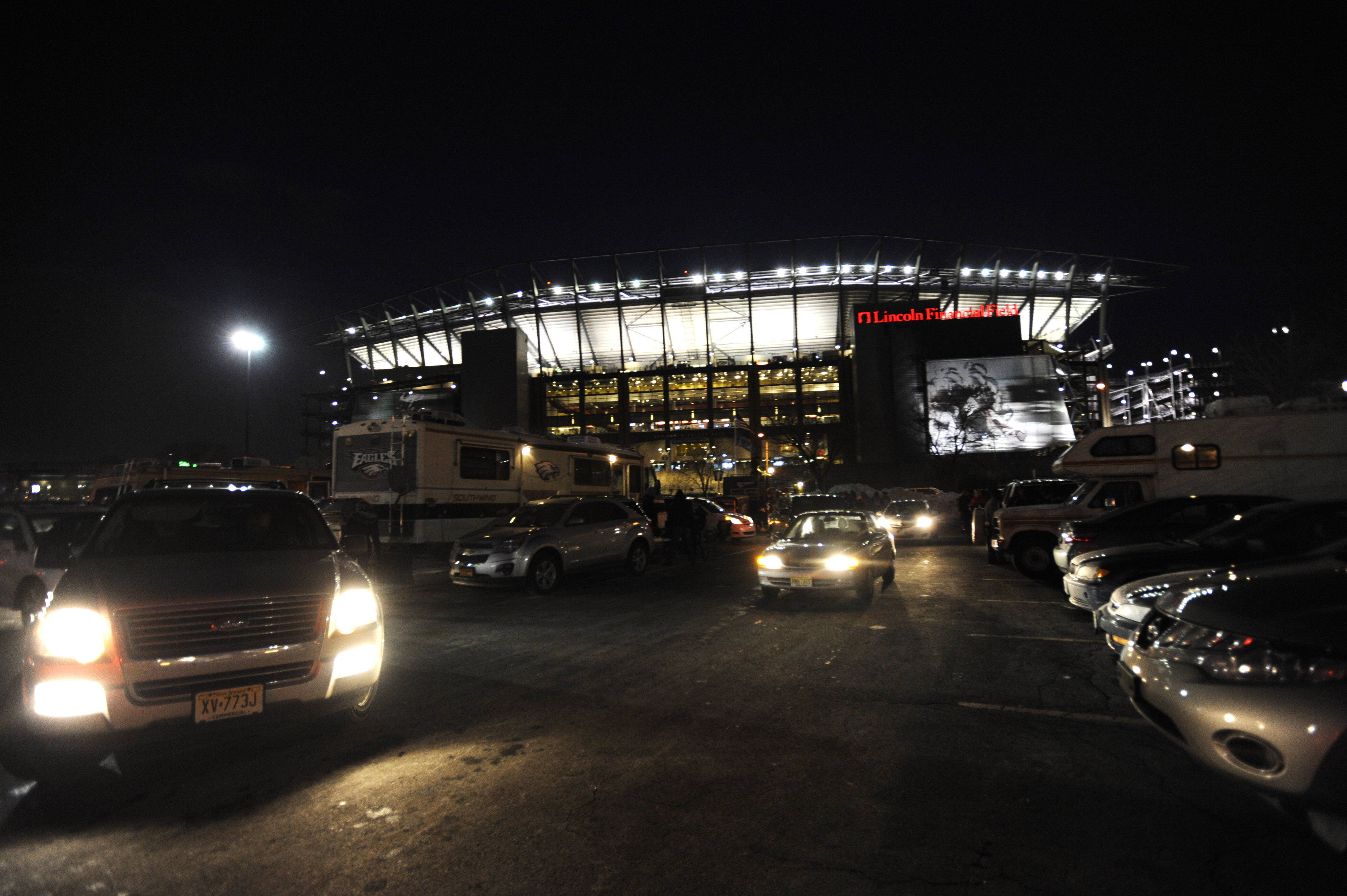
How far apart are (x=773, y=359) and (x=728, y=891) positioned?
65840 millimetres

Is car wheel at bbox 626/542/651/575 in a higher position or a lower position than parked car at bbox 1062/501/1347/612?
lower

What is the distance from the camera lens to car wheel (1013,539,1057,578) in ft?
42.5

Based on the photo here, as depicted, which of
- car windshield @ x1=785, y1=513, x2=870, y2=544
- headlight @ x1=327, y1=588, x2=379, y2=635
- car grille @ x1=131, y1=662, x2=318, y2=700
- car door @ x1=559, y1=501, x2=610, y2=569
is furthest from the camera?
car door @ x1=559, y1=501, x2=610, y2=569

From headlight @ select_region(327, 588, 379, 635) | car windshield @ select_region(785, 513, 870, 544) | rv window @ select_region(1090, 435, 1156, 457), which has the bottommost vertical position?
headlight @ select_region(327, 588, 379, 635)

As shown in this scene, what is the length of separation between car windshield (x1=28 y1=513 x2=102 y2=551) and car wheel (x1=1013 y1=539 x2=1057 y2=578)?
13968mm

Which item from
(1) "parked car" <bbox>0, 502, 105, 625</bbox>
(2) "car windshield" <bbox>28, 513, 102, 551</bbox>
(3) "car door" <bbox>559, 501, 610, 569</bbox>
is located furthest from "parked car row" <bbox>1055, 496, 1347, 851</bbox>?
(1) "parked car" <bbox>0, 502, 105, 625</bbox>

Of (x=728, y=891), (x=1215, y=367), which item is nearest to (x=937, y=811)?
(x=728, y=891)

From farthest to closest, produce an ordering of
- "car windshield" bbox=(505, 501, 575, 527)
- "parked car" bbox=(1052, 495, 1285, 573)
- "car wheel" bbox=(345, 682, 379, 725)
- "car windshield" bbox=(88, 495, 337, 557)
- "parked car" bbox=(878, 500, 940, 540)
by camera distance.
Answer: "parked car" bbox=(878, 500, 940, 540) → "car windshield" bbox=(505, 501, 575, 527) → "parked car" bbox=(1052, 495, 1285, 573) → "car windshield" bbox=(88, 495, 337, 557) → "car wheel" bbox=(345, 682, 379, 725)

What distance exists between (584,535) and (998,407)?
52296 millimetres

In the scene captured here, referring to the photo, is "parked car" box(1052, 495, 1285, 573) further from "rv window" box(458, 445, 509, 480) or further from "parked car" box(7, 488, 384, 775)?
"rv window" box(458, 445, 509, 480)

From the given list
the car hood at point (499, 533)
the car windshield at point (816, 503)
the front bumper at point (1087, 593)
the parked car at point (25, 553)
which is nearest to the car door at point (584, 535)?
the car hood at point (499, 533)

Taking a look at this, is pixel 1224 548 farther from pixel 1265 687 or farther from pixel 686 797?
pixel 686 797

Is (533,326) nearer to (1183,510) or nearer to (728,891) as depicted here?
(1183,510)

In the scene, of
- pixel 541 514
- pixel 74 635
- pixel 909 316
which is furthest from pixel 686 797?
pixel 909 316
